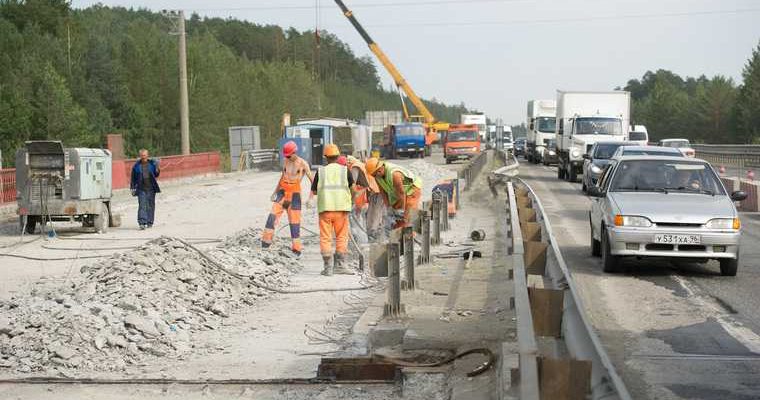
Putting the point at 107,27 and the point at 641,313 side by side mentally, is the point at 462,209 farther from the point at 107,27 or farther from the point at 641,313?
the point at 107,27

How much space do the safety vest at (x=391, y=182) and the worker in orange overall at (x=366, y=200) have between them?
0.37 meters

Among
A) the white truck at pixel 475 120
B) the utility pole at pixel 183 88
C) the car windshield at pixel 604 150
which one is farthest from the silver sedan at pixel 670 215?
the white truck at pixel 475 120

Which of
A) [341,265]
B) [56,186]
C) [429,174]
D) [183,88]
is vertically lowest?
[429,174]

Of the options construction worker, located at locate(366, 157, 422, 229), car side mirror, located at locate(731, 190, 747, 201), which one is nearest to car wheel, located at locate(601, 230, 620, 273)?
car side mirror, located at locate(731, 190, 747, 201)

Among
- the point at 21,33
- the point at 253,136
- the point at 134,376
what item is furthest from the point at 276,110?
the point at 134,376

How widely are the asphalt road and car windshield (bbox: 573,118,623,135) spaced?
74.1ft

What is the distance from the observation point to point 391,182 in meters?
14.6

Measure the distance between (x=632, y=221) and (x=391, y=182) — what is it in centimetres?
309

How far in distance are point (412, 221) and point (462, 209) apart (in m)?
15.9

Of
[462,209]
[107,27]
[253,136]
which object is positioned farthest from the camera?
[107,27]

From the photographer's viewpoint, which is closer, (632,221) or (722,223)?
(722,223)

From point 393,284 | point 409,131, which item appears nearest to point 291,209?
point 393,284

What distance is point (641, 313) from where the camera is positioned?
1140 cm

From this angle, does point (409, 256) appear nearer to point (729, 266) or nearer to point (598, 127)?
point (729, 266)
